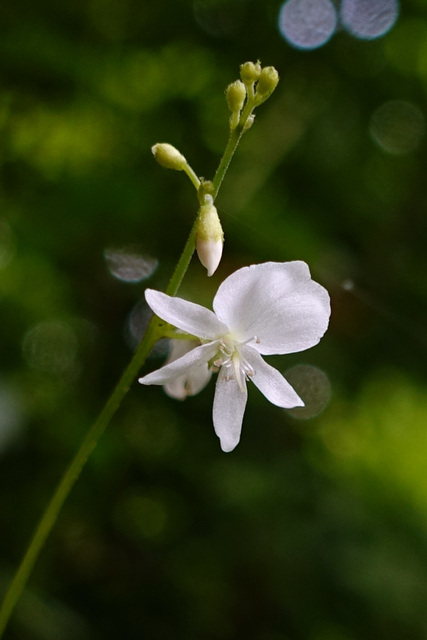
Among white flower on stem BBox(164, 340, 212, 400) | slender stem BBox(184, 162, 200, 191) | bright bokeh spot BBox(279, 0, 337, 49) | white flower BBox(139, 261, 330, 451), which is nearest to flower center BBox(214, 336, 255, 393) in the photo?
white flower BBox(139, 261, 330, 451)

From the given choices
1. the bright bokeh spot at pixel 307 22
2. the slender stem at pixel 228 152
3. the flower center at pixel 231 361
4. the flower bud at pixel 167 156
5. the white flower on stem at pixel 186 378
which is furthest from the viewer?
the bright bokeh spot at pixel 307 22

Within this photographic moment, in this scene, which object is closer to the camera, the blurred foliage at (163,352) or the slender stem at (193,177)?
the slender stem at (193,177)

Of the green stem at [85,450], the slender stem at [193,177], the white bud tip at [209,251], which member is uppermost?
the slender stem at [193,177]

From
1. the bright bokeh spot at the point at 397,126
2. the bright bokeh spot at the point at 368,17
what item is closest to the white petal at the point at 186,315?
the bright bokeh spot at the point at 368,17

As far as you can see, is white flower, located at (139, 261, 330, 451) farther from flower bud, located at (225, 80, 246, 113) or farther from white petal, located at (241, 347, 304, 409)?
flower bud, located at (225, 80, 246, 113)

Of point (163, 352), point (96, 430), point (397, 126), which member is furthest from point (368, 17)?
point (96, 430)

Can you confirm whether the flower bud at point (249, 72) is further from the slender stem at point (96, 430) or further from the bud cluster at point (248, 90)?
the slender stem at point (96, 430)

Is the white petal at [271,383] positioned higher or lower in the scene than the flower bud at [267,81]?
lower
